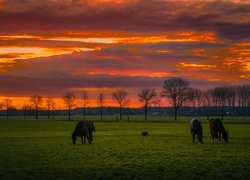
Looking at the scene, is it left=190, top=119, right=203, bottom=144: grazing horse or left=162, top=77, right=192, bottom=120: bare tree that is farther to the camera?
left=162, top=77, right=192, bottom=120: bare tree

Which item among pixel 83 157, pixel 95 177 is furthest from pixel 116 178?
pixel 83 157

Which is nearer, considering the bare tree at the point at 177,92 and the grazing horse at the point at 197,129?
the grazing horse at the point at 197,129

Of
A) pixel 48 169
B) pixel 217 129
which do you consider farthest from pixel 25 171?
pixel 217 129

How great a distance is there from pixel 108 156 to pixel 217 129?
18263 mm

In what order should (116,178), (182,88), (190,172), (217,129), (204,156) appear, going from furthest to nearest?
(182,88) < (217,129) < (204,156) < (190,172) < (116,178)

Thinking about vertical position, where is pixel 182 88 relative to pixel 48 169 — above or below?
above

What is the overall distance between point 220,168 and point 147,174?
177 inches

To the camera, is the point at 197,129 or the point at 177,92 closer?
the point at 197,129

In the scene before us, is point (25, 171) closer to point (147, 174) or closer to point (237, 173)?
point (147, 174)

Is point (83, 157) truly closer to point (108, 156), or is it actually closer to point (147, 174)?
point (108, 156)

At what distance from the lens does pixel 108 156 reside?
29.1 m

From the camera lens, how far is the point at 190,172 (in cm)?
2130

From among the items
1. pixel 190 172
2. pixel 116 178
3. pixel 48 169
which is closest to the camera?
pixel 116 178

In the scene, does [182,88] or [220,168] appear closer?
[220,168]
